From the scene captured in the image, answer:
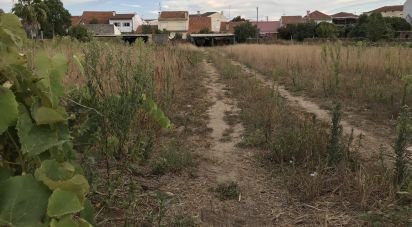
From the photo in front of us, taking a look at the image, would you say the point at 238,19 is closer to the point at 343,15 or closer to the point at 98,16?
the point at 343,15

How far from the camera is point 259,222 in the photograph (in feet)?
10.2

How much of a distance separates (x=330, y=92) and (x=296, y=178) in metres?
5.96

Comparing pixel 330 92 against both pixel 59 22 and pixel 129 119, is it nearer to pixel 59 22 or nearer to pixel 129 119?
pixel 129 119

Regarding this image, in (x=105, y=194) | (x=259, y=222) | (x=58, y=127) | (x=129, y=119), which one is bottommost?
(x=259, y=222)

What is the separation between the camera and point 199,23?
8812cm

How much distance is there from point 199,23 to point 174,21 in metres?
5.18

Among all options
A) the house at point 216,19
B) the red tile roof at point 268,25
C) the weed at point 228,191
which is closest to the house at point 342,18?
the red tile roof at point 268,25

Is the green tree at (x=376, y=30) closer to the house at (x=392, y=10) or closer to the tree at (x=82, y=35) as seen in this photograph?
the tree at (x=82, y=35)

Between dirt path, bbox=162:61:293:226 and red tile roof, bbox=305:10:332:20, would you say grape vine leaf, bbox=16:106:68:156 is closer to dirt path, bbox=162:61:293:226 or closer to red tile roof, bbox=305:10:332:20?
dirt path, bbox=162:61:293:226

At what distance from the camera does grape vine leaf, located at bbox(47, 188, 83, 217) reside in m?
0.90

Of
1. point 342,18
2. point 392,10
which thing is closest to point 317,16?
Answer: point 342,18

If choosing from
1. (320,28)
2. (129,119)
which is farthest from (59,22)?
(129,119)

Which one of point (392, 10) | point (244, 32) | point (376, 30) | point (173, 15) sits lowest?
point (376, 30)

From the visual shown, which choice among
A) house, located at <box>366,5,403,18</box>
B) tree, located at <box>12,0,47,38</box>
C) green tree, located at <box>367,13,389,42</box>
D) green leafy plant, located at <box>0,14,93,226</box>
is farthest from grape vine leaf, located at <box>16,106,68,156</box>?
house, located at <box>366,5,403,18</box>
